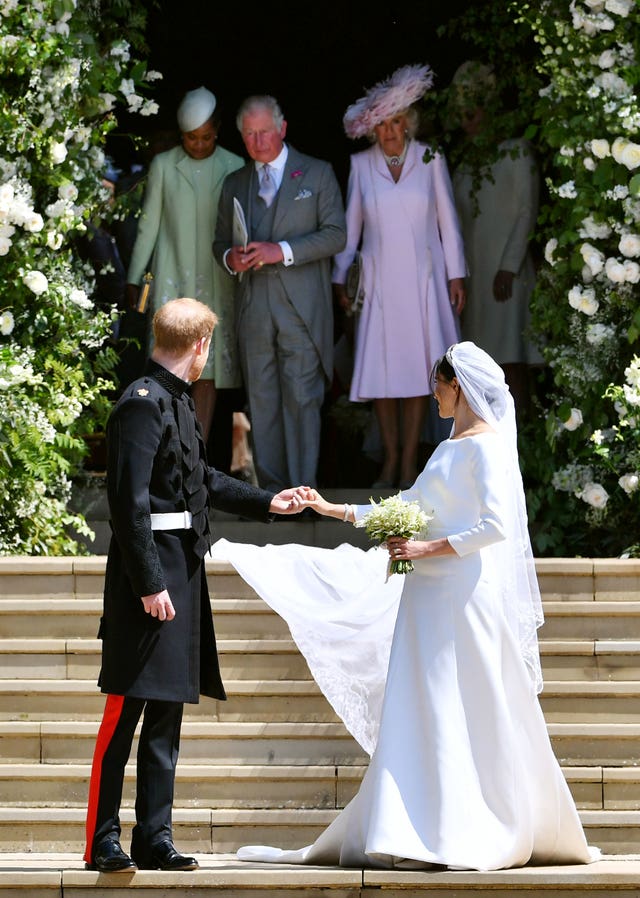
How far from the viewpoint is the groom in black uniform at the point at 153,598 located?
4820 millimetres

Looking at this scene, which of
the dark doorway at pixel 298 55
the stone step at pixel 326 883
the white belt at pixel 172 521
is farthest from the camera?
the dark doorway at pixel 298 55

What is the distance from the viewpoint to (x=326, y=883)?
4781 millimetres

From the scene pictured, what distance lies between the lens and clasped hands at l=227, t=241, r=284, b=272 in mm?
8828

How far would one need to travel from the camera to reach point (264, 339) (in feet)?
29.8

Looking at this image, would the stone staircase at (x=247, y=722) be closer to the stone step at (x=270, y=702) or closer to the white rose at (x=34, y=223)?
the stone step at (x=270, y=702)

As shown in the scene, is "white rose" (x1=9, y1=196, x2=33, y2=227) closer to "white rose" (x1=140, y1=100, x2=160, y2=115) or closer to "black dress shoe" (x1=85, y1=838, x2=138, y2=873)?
"white rose" (x1=140, y1=100, x2=160, y2=115)

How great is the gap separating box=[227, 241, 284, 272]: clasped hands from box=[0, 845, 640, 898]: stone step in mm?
4596

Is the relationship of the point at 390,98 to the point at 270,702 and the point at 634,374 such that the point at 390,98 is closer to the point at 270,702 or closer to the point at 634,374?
the point at 634,374

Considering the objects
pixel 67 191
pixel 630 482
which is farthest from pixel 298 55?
pixel 630 482

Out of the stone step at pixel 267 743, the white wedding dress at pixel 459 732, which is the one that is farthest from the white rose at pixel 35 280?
the white wedding dress at pixel 459 732

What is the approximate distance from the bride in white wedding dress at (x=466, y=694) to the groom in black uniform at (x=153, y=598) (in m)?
0.59

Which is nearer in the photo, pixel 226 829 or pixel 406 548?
pixel 406 548

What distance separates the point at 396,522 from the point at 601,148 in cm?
350

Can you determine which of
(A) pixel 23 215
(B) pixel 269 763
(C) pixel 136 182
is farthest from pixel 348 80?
(B) pixel 269 763
